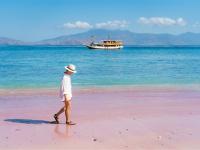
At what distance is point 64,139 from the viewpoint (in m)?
9.35

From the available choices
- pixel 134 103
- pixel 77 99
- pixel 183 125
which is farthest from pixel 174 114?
pixel 77 99

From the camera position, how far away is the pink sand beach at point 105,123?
8891mm

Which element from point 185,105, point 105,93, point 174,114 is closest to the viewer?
point 174,114

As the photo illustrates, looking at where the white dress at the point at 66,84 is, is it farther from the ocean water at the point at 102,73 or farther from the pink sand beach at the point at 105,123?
the ocean water at the point at 102,73

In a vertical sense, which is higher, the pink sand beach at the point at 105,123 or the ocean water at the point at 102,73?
the pink sand beach at the point at 105,123

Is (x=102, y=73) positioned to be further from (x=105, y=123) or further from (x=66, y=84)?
(x=66, y=84)

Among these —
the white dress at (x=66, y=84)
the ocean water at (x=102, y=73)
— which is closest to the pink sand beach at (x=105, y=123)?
the white dress at (x=66, y=84)

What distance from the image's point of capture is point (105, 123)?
1099cm

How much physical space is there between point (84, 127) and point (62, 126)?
0.57 meters

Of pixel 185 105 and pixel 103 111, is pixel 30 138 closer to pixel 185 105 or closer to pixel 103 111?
pixel 103 111

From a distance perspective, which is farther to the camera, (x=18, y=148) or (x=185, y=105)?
(x=185, y=105)

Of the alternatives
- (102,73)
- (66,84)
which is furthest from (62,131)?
(102,73)

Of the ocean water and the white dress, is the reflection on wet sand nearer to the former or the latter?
the white dress

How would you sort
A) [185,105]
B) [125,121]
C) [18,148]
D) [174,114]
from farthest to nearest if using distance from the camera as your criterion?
[185,105], [174,114], [125,121], [18,148]
